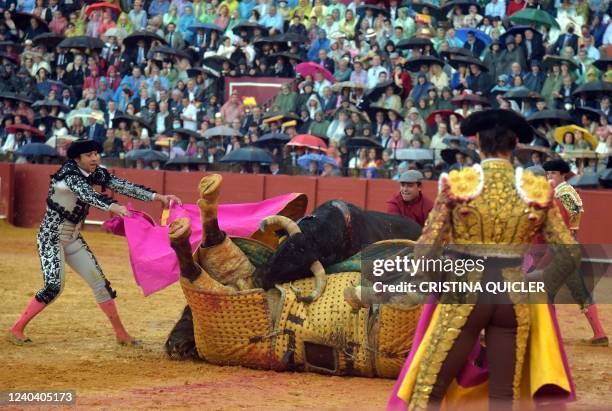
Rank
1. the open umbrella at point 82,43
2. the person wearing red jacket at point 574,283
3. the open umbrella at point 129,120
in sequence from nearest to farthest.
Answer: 1. the person wearing red jacket at point 574,283
2. the open umbrella at point 129,120
3. the open umbrella at point 82,43

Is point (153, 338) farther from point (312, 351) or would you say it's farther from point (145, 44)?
point (145, 44)

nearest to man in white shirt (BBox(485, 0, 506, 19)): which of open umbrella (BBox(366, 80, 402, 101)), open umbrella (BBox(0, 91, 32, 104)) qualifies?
open umbrella (BBox(366, 80, 402, 101))

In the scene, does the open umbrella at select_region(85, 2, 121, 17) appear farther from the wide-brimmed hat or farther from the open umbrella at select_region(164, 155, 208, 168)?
the wide-brimmed hat

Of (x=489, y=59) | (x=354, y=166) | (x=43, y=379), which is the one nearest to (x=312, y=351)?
(x=43, y=379)

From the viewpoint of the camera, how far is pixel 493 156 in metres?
4.25

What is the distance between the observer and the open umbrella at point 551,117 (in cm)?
1369

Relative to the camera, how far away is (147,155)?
16.7 m

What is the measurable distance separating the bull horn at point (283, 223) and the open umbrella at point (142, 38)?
43.4ft

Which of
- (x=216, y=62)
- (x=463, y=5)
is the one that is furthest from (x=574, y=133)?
(x=216, y=62)

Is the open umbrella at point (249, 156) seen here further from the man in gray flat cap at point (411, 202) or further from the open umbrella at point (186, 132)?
the man in gray flat cap at point (411, 202)

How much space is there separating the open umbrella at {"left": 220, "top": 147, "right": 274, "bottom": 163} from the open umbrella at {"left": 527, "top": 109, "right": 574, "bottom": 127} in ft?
12.5

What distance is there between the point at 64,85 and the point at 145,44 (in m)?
1.63

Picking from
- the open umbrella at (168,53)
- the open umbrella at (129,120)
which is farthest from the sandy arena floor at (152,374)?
the open umbrella at (168,53)

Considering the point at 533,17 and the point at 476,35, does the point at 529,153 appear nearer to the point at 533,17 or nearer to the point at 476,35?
the point at 533,17
